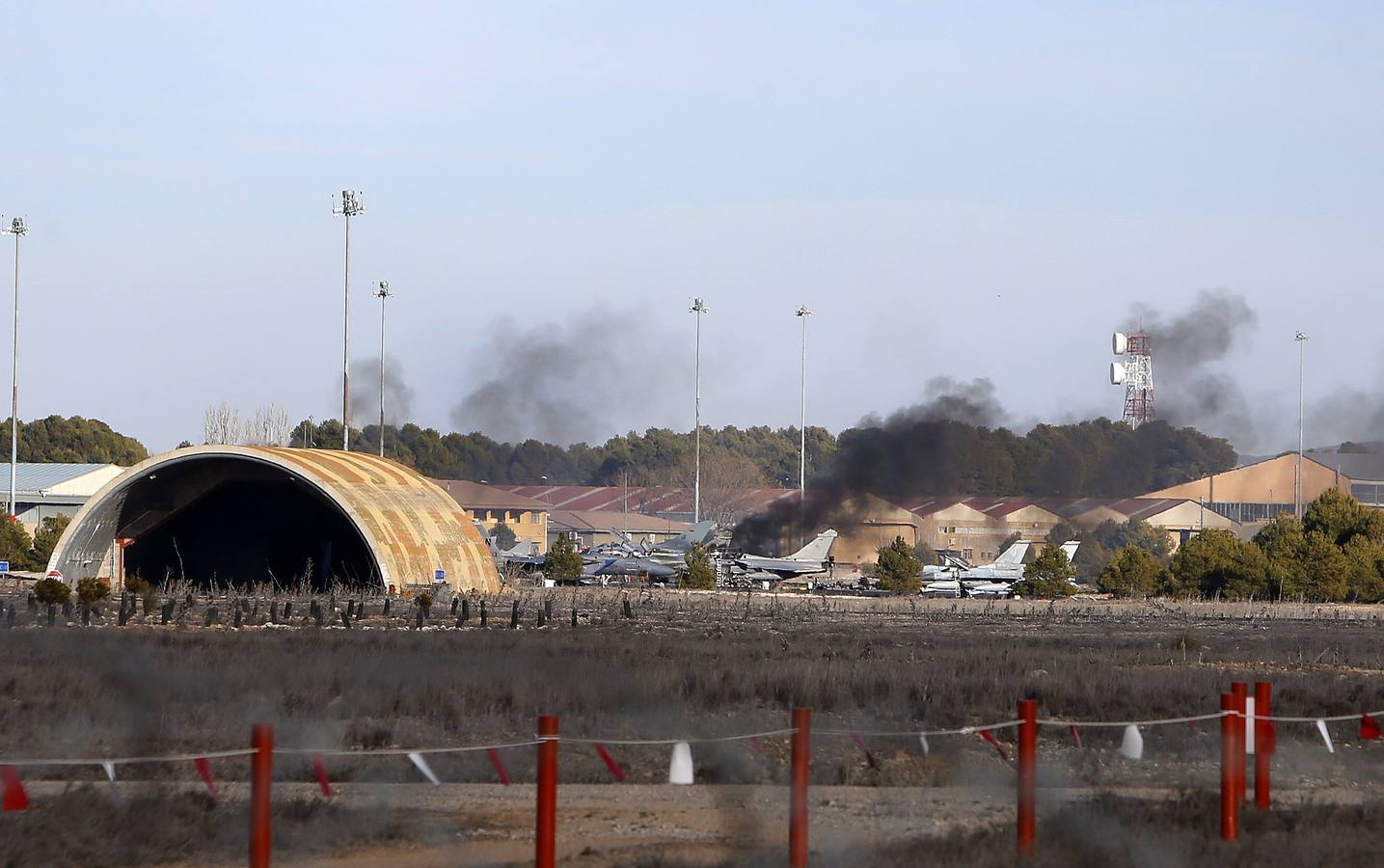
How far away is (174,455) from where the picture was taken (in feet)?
168

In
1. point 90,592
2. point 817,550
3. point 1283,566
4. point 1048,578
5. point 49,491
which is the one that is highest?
point 49,491

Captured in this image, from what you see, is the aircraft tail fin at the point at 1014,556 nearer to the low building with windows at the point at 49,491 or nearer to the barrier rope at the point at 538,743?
the low building with windows at the point at 49,491

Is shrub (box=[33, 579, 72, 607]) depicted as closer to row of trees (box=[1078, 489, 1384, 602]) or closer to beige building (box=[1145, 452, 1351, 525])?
row of trees (box=[1078, 489, 1384, 602])

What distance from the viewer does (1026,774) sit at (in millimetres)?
10734

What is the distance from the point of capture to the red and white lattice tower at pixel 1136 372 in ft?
378

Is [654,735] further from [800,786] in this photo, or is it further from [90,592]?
[90,592]

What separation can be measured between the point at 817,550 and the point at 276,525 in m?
28.1

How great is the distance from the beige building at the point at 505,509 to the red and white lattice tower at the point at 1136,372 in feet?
Answer: 144

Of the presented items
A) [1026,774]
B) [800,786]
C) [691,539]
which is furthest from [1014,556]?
[800,786]

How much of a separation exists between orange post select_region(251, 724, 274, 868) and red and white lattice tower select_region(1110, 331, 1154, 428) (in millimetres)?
111108

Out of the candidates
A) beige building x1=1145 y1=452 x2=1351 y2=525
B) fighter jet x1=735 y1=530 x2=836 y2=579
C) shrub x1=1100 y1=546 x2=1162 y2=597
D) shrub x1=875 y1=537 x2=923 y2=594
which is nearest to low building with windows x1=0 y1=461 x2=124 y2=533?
fighter jet x1=735 y1=530 x2=836 y2=579

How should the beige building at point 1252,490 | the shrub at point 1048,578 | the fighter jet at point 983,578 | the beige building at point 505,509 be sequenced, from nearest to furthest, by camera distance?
the shrub at point 1048,578
the fighter jet at point 983,578
the beige building at point 1252,490
the beige building at point 505,509

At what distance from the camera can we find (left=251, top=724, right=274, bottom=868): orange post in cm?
853

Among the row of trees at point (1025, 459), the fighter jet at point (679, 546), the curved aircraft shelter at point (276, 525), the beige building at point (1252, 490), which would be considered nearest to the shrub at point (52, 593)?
the curved aircraft shelter at point (276, 525)
